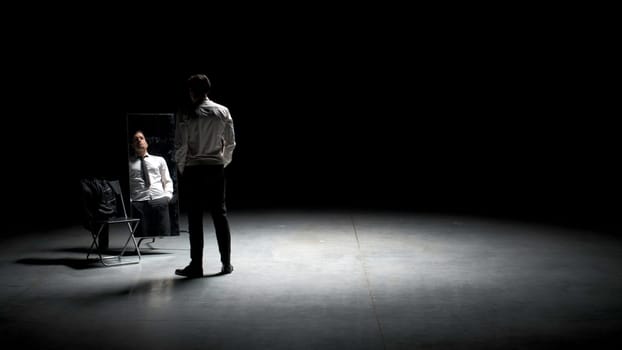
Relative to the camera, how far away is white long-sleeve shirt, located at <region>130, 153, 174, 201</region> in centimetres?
528

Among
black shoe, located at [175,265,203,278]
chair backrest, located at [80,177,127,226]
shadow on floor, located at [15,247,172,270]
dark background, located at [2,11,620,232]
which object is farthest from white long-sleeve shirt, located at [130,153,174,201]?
dark background, located at [2,11,620,232]

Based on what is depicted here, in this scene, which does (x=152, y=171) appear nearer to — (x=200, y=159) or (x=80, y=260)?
(x=80, y=260)

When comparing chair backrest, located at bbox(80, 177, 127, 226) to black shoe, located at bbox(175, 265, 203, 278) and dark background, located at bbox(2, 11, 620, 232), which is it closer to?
black shoe, located at bbox(175, 265, 203, 278)

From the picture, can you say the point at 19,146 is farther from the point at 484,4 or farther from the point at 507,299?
the point at 507,299

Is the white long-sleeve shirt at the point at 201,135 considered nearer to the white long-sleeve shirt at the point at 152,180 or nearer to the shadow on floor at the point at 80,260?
the white long-sleeve shirt at the point at 152,180

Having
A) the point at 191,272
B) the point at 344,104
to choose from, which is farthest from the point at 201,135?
the point at 344,104

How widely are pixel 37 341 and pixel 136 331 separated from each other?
48cm

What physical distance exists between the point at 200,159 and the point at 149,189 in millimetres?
1141

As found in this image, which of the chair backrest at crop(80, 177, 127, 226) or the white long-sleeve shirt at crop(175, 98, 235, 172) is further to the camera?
the chair backrest at crop(80, 177, 127, 226)

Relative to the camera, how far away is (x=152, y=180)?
5.30 m

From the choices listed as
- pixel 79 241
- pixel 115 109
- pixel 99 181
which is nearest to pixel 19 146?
pixel 115 109

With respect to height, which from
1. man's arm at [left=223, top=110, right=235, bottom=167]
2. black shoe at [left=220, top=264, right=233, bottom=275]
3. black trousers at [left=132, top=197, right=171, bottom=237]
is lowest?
black shoe at [left=220, top=264, right=233, bottom=275]

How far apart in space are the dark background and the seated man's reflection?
3599mm

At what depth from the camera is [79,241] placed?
6.01m
